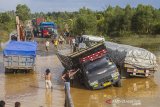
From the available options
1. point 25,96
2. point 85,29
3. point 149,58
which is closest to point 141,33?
point 85,29

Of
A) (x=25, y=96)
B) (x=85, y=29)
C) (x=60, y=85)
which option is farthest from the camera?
(x=85, y=29)

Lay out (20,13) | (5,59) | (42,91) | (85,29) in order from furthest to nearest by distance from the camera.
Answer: (20,13), (85,29), (5,59), (42,91)

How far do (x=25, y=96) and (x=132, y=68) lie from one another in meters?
7.35

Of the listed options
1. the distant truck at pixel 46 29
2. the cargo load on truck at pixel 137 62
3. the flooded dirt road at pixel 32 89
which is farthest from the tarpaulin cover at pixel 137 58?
the distant truck at pixel 46 29

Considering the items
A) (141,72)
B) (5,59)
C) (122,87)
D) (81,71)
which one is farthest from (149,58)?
(5,59)

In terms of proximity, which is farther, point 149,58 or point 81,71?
point 149,58

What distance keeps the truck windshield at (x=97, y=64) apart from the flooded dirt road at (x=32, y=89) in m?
1.91

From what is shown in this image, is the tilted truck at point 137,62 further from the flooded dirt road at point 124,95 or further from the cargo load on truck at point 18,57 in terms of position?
the cargo load on truck at point 18,57

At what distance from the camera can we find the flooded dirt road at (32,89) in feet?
61.2

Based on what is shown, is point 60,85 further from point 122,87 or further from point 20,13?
point 20,13

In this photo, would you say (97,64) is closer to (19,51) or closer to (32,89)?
(32,89)

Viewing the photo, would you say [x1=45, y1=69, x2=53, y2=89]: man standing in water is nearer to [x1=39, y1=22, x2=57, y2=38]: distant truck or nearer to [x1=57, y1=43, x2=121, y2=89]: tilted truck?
[x1=57, y1=43, x2=121, y2=89]: tilted truck

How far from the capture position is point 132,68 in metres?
24.4

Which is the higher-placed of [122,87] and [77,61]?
[77,61]
